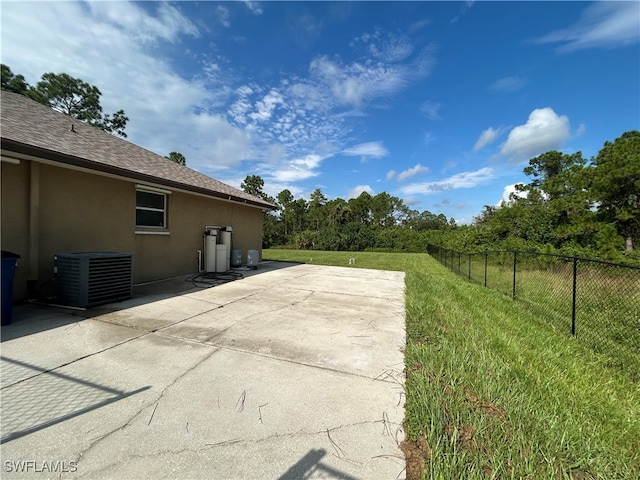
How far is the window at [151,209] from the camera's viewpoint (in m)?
7.50

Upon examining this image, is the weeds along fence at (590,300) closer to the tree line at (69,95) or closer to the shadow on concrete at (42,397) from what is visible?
the shadow on concrete at (42,397)

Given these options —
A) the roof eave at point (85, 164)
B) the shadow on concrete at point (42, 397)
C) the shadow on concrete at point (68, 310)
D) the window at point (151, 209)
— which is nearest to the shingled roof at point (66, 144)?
the roof eave at point (85, 164)

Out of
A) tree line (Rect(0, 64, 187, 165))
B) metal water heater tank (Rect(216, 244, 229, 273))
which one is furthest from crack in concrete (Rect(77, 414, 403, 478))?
tree line (Rect(0, 64, 187, 165))

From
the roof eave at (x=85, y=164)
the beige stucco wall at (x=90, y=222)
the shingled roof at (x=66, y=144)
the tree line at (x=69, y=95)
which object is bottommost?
the beige stucco wall at (x=90, y=222)

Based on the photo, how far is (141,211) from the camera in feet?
24.8

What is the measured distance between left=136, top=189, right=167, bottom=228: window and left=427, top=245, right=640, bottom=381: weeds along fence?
9588 mm

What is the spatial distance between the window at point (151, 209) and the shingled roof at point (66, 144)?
Answer: 0.72 metres

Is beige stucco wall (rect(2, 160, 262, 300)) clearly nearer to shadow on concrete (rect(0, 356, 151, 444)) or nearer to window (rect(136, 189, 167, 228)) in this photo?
window (rect(136, 189, 167, 228))

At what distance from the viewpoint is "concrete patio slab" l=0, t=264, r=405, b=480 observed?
171 centimetres

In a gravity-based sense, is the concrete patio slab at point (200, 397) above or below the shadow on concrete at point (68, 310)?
below

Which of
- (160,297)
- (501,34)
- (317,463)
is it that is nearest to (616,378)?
(317,463)

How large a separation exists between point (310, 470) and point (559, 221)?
86.3 ft

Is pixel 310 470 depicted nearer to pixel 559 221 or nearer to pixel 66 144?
pixel 66 144

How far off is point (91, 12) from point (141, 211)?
5.26 meters
